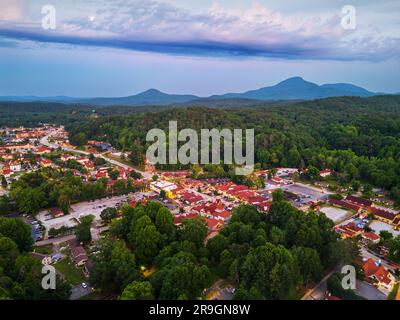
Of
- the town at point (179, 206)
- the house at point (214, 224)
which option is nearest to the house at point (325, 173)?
the town at point (179, 206)

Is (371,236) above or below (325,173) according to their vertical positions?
A: below

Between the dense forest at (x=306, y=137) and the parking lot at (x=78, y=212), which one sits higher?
the dense forest at (x=306, y=137)

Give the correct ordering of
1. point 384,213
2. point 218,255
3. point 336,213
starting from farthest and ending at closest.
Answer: point 336,213 < point 384,213 < point 218,255

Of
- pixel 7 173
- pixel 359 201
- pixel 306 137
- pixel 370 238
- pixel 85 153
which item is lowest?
pixel 370 238

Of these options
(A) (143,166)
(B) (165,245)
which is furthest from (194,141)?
(B) (165,245)

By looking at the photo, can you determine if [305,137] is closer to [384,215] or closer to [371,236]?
[384,215]

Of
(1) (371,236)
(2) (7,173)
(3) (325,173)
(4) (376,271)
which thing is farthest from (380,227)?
(2) (7,173)

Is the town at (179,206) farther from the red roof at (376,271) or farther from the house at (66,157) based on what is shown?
the house at (66,157)
